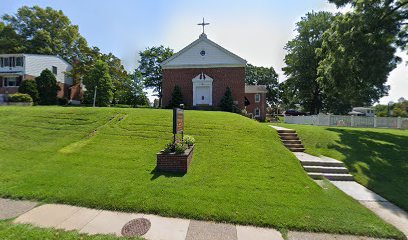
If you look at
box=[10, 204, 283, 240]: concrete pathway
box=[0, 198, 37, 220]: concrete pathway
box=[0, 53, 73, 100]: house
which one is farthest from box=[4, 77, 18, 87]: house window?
box=[10, 204, 283, 240]: concrete pathway

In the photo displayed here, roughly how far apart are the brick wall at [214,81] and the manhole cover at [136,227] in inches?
852

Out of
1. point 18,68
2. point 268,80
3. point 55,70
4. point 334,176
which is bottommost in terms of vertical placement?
point 334,176

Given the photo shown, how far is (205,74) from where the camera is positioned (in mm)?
26219

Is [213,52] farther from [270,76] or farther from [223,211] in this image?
[270,76]

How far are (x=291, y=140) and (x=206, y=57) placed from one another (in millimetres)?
17158

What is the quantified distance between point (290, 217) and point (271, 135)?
22.6 feet

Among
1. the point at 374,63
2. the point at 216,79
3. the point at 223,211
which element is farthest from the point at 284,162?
the point at 216,79

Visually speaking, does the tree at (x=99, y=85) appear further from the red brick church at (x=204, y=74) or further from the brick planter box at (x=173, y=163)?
the brick planter box at (x=173, y=163)

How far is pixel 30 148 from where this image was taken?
30.5ft

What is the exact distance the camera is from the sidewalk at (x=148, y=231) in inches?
172

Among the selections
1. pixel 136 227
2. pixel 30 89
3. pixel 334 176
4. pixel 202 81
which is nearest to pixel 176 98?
pixel 202 81

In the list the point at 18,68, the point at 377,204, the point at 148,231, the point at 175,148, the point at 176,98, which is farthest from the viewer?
the point at 18,68

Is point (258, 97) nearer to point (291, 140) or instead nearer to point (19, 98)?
point (291, 140)

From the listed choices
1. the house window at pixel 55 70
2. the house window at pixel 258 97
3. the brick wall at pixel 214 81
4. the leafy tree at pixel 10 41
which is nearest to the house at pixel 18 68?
Answer: the house window at pixel 55 70
